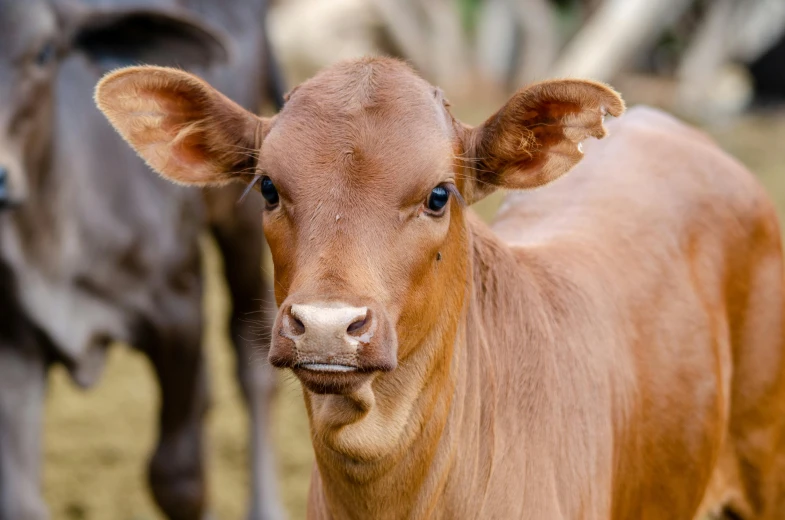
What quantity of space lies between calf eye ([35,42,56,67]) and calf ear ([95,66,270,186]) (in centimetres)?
171

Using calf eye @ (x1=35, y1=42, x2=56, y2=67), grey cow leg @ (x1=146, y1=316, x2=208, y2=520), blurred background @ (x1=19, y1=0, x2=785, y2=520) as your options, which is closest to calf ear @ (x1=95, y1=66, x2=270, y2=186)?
calf eye @ (x1=35, y1=42, x2=56, y2=67)

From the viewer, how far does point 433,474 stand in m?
3.45

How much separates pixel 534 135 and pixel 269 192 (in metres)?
0.79

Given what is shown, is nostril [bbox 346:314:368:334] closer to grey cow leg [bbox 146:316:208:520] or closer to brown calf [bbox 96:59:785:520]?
brown calf [bbox 96:59:785:520]

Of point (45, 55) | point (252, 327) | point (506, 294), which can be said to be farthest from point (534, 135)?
point (252, 327)

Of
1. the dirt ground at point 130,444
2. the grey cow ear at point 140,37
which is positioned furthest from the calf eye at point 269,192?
the dirt ground at point 130,444

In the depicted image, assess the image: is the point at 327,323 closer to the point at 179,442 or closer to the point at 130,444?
the point at 179,442

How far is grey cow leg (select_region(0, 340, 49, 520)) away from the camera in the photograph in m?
5.25

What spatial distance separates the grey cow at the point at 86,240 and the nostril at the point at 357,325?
7.94 ft

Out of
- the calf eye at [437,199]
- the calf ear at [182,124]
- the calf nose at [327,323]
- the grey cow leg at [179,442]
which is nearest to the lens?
the calf nose at [327,323]

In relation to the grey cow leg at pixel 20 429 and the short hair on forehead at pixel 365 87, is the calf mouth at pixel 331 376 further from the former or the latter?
the grey cow leg at pixel 20 429

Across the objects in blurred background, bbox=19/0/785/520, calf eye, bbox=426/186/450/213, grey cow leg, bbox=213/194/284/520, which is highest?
calf eye, bbox=426/186/450/213

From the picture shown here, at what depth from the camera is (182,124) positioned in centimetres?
365

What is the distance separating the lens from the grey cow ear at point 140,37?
5.39 metres
